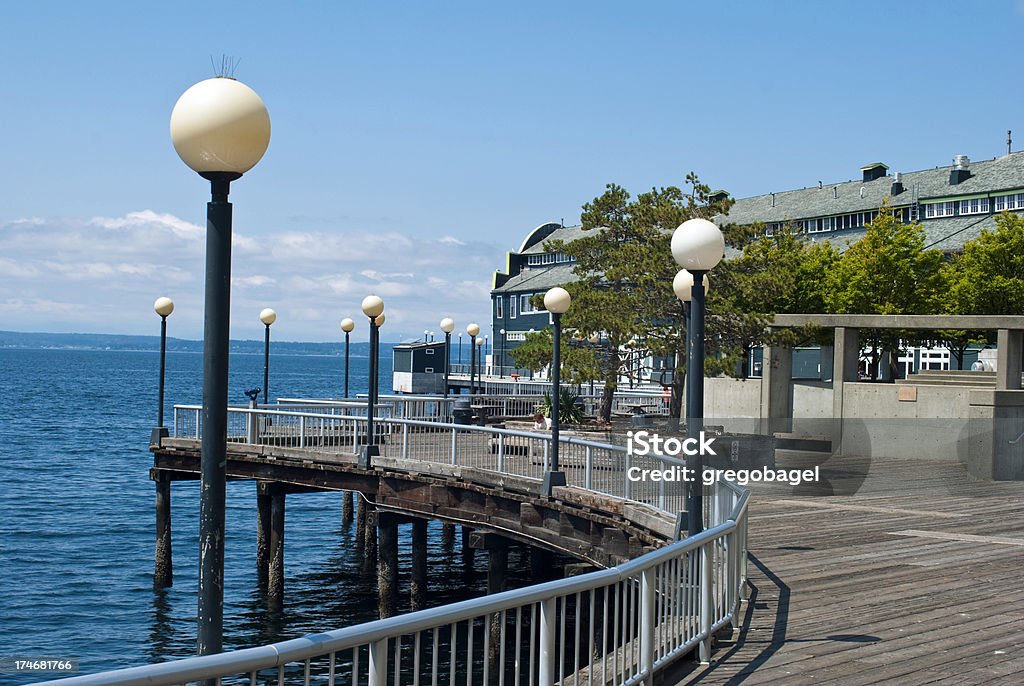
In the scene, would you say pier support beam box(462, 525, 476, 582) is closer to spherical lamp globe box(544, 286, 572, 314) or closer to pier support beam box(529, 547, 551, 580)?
pier support beam box(529, 547, 551, 580)

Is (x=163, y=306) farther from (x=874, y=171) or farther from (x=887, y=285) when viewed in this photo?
(x=874, y=171)

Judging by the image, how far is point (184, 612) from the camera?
88.3 feet

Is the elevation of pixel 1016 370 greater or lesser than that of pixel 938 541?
greater

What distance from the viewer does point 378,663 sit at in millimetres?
4867

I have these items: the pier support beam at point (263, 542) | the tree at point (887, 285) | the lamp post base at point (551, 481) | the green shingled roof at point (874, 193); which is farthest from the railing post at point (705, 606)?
the green shingled roof at point (874, 193)

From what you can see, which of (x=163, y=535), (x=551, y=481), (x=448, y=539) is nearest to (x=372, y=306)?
(x=551, y=481)

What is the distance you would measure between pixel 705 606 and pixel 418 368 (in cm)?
6248

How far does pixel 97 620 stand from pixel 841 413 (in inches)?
736

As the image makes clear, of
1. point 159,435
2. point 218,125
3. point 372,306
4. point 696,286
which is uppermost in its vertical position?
point 372,306

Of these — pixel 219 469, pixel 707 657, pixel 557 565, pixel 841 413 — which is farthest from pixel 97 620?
pixel 219 469

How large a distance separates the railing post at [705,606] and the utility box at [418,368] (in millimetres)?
59718

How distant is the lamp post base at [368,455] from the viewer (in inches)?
944

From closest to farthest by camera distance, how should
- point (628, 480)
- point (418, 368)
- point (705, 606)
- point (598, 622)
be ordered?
1. point (705, 606)
2. point (628, 480)
3. point (598, 622)
4. point (418, 368)

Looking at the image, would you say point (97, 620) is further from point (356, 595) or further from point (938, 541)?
point (938, 541)
